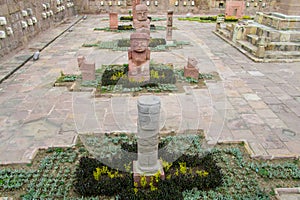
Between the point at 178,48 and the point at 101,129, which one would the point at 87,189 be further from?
the point at 178,48

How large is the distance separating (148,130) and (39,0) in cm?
1390

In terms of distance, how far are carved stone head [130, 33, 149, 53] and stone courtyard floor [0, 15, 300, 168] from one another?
1455 millimetres

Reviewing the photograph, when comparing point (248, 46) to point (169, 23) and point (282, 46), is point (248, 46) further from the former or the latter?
point (169, 23)

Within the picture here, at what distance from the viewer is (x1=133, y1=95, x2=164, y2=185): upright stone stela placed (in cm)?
370

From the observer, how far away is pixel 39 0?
14.7 m

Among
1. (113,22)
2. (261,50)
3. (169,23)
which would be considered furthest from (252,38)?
(113,22)

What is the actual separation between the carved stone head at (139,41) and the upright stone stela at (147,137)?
403cm

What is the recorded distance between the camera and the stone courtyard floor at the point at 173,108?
5543mm

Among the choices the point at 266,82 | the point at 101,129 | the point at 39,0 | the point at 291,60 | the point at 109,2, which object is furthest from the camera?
the point at 109,2

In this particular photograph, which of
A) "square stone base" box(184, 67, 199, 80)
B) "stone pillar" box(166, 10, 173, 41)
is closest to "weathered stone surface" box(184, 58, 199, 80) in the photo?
"square stone base" box(184, 67, 199, 80)

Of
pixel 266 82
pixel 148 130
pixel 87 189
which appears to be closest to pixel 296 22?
pixel 266 82

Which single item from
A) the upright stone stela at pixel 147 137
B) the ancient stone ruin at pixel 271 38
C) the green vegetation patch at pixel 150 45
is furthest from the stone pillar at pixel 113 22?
the upright stone stela at pixel 147 137

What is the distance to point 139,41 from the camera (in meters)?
7.61

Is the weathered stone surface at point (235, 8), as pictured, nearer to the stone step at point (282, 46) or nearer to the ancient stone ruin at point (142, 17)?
the stone step at point (282, 46)
